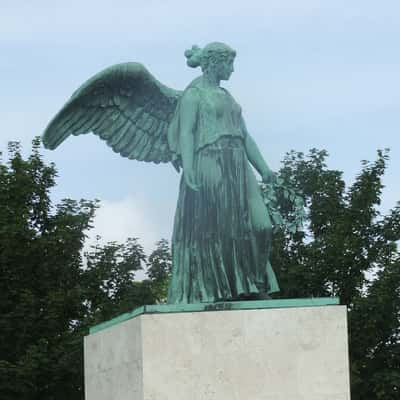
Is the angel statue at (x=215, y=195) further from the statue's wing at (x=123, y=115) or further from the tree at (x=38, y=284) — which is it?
the tree at (x=38, y=284)

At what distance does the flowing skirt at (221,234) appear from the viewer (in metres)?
14.8

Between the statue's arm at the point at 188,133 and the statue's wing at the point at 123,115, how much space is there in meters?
0.62

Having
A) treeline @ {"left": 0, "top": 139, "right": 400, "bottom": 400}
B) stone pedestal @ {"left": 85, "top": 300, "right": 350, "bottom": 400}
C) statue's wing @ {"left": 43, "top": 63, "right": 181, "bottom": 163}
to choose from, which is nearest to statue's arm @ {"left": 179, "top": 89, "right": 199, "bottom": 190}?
statue's wing @ {"left": 43, "top": 63, "right": 181, "bottom": 163}

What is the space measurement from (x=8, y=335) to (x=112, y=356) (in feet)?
53.4

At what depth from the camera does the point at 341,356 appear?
46.2ft

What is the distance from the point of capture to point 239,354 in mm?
13906

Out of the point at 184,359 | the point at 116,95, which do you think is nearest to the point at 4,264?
the point at 116,95

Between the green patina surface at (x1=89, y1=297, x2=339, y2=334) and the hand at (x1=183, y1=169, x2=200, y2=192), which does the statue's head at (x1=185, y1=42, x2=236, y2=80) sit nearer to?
the hand at (x1=183, y1=169, x2=200, y2=192)

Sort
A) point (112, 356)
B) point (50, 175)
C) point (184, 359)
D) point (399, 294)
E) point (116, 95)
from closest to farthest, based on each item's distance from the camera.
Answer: point (184, 359)
point (112, 356)
point (116, 95)
point (399, 294)
point (50, 175)

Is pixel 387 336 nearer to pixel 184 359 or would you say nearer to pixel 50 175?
pixel 50 175

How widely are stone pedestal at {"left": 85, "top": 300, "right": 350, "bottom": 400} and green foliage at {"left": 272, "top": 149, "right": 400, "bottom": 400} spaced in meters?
15.1

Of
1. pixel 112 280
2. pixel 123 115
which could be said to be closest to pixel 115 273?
pixel 112 280

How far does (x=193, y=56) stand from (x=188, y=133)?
1.02 meters

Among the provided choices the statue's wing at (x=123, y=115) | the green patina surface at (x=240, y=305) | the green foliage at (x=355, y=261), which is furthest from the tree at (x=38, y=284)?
the green patina surface at (x=240, y=305)
